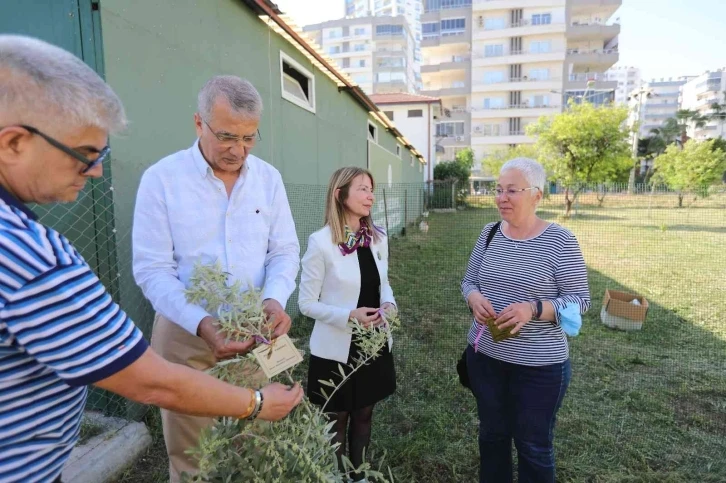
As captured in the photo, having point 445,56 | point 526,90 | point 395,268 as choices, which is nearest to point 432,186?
point 395,268

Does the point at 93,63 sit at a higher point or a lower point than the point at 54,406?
higher

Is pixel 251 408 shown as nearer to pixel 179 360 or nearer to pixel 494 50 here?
pixel 179 360

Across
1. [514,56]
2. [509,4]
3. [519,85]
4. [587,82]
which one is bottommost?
[519,85]

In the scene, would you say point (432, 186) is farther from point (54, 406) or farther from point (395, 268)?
point (54, 406)

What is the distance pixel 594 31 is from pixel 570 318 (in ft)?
196

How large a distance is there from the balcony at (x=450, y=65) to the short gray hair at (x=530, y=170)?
55206 millimetres

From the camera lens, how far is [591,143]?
2528 centimetres

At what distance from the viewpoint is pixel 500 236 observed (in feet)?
8.39

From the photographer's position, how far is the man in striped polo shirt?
0.79 metres

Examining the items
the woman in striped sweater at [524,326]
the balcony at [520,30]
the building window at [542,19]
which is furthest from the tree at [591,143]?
the building window at [542,19]

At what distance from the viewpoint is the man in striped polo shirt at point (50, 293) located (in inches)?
31.0

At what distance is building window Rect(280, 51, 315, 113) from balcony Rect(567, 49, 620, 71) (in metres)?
53.4

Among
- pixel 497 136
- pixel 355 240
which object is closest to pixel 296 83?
pixel 355 240

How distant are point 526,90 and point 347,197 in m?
52.8
